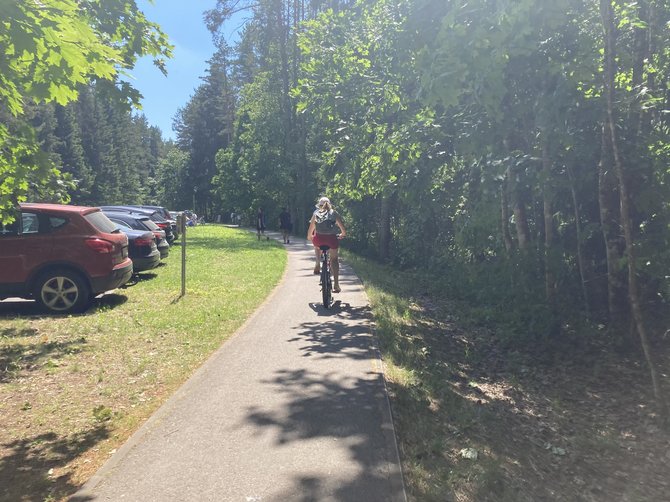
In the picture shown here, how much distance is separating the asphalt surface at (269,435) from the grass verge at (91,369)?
0.30m

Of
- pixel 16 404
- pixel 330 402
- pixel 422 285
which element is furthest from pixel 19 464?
pixel 422 285

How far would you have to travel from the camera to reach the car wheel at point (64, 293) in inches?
336

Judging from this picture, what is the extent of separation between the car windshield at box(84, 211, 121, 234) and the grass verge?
1344 mm

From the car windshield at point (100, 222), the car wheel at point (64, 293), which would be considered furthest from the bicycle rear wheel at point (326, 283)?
the car wheel at point (64, 293)

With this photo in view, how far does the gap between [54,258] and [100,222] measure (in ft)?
3.22

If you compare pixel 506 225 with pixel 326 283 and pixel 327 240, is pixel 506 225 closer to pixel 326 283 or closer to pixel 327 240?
pixel 327 240

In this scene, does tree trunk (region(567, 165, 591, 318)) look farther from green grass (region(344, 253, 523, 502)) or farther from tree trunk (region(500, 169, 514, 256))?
green grass (region(344, 253, 523, 502))

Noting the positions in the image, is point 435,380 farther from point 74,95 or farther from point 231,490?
point 74,95

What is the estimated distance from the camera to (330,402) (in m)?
4.77

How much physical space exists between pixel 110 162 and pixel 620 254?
72.9 m

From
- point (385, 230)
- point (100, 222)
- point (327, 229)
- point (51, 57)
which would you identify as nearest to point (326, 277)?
point (327, 229)

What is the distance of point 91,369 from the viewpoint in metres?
5.87

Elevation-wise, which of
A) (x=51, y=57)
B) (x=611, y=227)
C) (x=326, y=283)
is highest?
(x=51, y=57)

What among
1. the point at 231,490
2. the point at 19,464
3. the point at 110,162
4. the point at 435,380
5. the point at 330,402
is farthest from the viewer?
the point at 110,162
